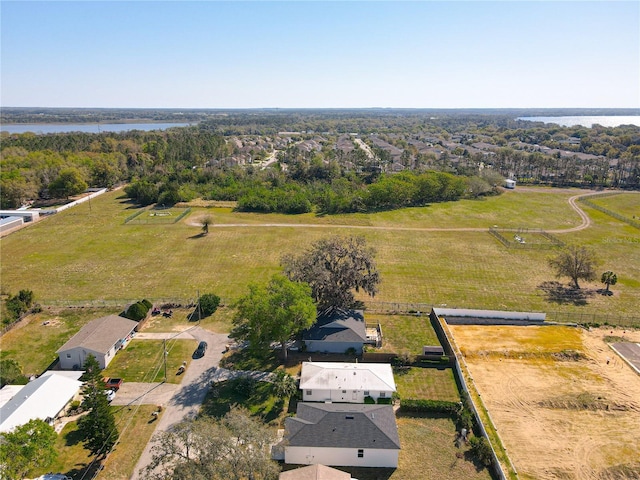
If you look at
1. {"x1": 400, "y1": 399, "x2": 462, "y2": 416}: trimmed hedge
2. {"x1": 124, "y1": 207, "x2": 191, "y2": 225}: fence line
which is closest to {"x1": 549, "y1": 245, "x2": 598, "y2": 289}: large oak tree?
{"x1": 400, "y1": 399, "x2": 462, "y2": 416}: trimmed hedge

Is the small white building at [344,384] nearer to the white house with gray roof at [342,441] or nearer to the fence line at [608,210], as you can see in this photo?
the white house with gray roof at [342,441]

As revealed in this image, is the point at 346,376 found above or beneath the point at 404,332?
above

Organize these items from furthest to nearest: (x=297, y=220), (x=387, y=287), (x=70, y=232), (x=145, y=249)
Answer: (x=297, y=220)
(x=70, y=232)
(x=145, y=249)
(x=387, y=287)

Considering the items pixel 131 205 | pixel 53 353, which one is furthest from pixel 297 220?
pixel 53 353

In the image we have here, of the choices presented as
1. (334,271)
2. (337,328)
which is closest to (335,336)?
(337,328)

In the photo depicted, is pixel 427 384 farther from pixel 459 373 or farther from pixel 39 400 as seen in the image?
pixel 39 400

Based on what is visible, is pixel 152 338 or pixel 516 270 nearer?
pixel 152 338

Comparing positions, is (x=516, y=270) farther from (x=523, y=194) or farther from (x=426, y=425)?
(x=523, y=194)
